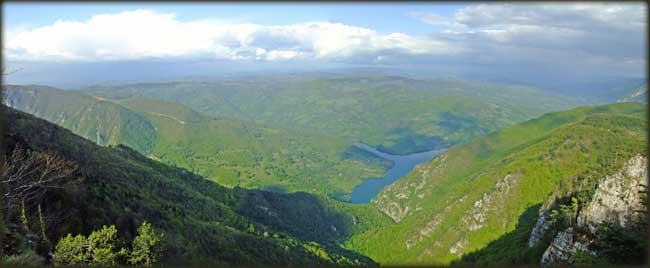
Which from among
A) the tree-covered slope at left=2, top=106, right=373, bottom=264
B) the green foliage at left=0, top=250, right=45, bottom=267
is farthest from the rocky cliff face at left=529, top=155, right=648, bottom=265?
the green foliage at left=0, top=250, right=45, bottom=267

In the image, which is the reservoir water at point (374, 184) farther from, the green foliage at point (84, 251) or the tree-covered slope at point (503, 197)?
the green foliage at point (84, 251)

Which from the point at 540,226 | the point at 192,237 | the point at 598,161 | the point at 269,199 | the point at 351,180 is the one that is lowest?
the point at 351,180

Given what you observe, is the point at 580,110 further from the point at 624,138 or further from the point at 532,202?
the point at 532,202

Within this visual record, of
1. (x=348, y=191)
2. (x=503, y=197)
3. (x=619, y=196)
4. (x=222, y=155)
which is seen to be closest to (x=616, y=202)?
(x=619, y=196)

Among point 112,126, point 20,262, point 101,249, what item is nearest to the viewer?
point 20,262

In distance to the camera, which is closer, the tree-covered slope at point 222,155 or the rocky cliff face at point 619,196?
the rocky cliff face at point 619,196

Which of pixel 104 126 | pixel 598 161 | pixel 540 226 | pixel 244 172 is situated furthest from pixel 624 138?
pixel 104 126

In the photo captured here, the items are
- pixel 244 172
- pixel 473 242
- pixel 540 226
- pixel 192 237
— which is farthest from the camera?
pixel 244 172

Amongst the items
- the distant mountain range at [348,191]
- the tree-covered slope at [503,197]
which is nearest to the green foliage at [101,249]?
the distant mountain range at [348,191]

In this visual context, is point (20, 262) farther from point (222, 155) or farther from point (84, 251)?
point (222, 155)
